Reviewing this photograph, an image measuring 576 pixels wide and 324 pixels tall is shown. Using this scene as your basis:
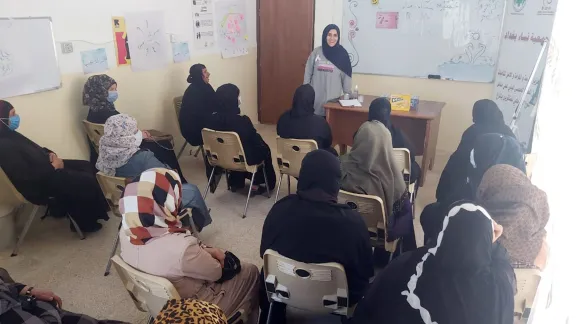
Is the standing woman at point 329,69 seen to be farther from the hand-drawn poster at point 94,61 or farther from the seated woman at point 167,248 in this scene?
the seated woman at point 167,248

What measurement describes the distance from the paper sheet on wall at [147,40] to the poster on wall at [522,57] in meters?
3.57

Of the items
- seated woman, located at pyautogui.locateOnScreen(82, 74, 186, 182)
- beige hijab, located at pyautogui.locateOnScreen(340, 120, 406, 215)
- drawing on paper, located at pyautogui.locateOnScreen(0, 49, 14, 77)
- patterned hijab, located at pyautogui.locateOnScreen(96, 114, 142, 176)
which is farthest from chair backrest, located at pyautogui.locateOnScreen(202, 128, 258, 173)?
drawing on paper, located at pyautogui.locateOnScreen(0, 49, 14, 77)

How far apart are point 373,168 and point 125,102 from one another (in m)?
2.78

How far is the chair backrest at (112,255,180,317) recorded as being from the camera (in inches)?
65.4

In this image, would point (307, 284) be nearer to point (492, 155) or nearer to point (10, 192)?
point (492, 155)

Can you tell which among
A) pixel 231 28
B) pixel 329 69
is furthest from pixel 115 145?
pixel 231 28

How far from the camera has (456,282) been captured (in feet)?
4.46

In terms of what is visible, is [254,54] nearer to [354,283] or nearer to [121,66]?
[121,66]

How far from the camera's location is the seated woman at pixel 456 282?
1.35 meters

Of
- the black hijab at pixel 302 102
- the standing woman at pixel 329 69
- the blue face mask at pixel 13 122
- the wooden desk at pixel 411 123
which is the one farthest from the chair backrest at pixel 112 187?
the standing woman at pixel 329 69

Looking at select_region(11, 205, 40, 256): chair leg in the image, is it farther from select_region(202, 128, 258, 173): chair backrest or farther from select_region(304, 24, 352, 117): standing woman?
select_region(304, 24, 352, 117): standing woman

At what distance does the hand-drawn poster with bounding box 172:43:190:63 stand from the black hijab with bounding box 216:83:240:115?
138 centimetres

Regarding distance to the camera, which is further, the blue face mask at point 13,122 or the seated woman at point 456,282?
the blue face mask at point 13,122

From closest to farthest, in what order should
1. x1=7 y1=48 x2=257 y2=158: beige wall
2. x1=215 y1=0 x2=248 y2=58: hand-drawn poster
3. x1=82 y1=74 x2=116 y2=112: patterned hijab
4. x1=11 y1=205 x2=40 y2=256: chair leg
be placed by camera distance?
x1=11 y1=205 x2=40 y2=256: chair leg, x1=7 y1=48 x2=257 y2=158: beige wall, x1=82 y1=74 x2=116 y2=112: patterned hijab, x1=215 y1=0 x2=248 y2=58: hand-drawn poster
